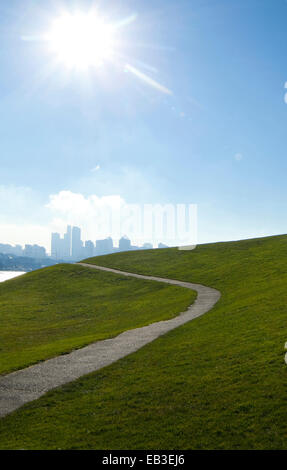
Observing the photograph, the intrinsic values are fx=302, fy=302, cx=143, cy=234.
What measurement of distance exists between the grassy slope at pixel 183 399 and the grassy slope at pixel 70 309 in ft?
26.5

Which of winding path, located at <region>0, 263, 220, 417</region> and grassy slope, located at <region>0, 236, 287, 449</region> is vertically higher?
grassy slope, located at <region>0, 236, 287, 449</region>

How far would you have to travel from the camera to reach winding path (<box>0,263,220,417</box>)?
1743cm

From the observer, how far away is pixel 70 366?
71.2 ft

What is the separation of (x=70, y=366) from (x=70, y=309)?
3149 cm

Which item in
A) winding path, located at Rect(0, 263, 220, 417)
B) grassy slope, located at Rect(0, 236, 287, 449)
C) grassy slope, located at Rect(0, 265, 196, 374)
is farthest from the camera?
grassy slope, located at Rect(0, 265, 196, 374)

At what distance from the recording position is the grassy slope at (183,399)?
1234 centimetres

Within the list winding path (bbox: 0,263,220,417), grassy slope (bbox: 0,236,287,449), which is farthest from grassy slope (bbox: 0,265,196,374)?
grassy slope (bbox: 0,236,287,449)

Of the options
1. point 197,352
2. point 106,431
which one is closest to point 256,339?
point 197,352

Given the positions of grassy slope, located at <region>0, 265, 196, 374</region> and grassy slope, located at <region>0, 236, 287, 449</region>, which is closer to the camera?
grassy slope, located at <region>0, 236, 287, 449</region>

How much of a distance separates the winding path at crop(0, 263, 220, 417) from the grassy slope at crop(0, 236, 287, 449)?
1.08 m

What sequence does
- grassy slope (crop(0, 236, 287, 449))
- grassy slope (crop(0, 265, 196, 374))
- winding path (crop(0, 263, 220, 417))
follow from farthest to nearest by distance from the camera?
grassy slope (crop(0, 265, 196, 374)) < winding path (crop(0, 263, 220, 417)) < grassy slope (crop(0, 236, 287, 449))

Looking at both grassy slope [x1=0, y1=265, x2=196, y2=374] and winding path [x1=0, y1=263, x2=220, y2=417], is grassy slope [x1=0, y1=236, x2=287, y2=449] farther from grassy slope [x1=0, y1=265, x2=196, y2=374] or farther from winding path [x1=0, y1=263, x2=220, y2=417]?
grassy slope [x1=0, y1=265, x2=196, y2=374]

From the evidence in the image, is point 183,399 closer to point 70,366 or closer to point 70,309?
point 70,366

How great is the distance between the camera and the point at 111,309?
48312mm
